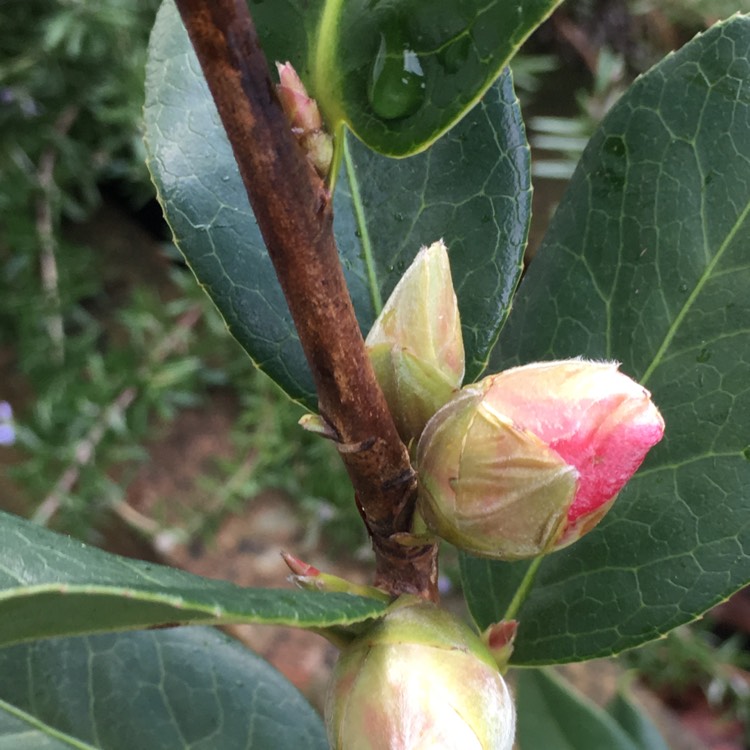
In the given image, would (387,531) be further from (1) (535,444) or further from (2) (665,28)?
(2) (665,28)

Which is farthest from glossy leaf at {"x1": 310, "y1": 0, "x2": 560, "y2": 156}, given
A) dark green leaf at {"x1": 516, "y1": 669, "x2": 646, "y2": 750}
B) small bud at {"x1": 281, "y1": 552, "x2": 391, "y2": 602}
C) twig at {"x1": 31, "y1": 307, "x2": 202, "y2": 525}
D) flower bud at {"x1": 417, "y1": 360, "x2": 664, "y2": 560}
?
twig at {"x1": 31, "y1": 307, "x2": 202, "y2": 525}

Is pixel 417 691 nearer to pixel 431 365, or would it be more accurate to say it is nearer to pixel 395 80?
pixel 431 365

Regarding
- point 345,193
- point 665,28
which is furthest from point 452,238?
point 665,28

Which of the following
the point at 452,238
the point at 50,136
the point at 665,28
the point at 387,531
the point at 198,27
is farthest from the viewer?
the point at 665,28

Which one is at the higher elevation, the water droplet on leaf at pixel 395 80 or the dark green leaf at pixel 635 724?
the water droplet on leaf at pixel 395 80

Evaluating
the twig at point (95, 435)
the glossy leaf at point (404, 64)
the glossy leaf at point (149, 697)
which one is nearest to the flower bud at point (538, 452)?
the glossy leaf at point (404, 64)

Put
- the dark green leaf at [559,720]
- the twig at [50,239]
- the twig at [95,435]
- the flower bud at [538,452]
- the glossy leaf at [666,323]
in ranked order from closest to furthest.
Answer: the flower bud at [538,452] < the glossy leaf at [666,323] < the dark green leaf at [559,720] < the twig at [95,435] < the twig at [50,239]

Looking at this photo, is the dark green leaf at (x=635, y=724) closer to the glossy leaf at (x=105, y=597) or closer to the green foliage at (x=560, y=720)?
the green foliage at (x=560, y=720)

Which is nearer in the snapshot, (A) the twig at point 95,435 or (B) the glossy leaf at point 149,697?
(B) the glossy leaf at point 149,697
